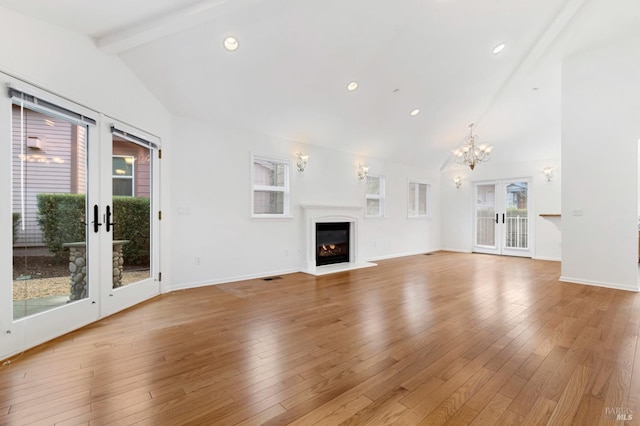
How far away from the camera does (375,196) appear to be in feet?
25.1

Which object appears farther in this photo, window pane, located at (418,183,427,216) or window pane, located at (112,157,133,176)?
window pane, located at (418,183,427,216)

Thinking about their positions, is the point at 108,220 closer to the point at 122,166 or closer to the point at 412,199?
the point at 122,166

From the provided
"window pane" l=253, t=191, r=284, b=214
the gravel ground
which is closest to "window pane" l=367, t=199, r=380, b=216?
"window pane" l=253, t=191, r=284, b=214

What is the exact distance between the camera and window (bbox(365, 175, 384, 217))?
24.7 feet

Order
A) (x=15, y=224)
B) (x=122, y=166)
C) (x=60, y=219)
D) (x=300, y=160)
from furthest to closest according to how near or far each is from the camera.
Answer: (x=300, y=160), (x=122, y=166), (x=60, y=219), (x=15, y=224)

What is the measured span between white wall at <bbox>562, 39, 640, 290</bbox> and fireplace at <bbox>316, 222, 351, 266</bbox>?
4.08 metres

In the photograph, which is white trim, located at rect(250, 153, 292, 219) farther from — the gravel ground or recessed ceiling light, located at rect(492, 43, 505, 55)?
recessed ceiling light, located at rect(492, 43, 505, 55)

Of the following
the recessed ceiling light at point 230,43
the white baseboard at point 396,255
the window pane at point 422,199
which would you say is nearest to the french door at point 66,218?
the recessed ceiling light at point 230,43

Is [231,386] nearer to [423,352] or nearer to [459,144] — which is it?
[423,352]

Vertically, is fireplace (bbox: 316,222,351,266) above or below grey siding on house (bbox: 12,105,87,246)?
below

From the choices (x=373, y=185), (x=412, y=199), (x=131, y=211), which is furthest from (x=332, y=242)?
(x=131, y=211)

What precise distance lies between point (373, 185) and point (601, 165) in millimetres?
4343

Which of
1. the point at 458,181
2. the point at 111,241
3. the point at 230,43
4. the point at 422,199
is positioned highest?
the point at 230,43

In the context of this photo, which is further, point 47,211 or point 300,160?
point 300,160
